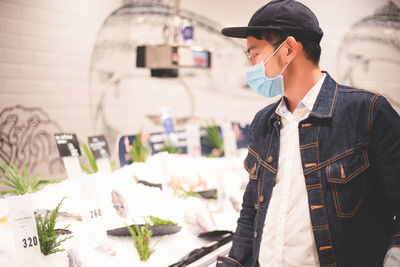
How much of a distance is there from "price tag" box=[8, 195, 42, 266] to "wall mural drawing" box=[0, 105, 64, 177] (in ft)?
9.34

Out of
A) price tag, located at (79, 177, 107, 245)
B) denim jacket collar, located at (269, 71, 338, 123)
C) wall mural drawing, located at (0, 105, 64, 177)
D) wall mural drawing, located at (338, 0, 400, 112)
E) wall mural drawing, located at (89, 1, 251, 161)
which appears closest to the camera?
denim jacket collar, located at (269, 71, 338, 123)

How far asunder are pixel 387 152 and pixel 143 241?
3.35 ft

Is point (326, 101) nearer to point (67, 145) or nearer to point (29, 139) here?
point (67, 145)

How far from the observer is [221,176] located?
2455mm

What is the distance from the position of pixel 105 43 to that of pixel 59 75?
1009 millimetres

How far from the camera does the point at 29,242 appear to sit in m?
1.35

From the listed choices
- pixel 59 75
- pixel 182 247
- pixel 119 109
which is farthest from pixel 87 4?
pixel 182 247

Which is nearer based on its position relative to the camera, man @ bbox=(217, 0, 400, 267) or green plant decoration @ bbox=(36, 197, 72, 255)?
man @ bbox=(217, 0, 400, 267)

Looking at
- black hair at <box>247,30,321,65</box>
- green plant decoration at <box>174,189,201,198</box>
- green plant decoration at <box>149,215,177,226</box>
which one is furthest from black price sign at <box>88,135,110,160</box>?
black hair at <box>247,30,321,65</box>

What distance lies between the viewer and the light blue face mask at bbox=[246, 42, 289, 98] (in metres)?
1.39

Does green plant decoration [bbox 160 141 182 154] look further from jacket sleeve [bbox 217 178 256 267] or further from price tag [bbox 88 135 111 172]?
jacket sleeve [bbox 217 178 256 267]

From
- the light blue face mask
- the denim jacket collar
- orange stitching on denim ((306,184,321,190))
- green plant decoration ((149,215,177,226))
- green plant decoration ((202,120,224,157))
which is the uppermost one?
the light blue face mask

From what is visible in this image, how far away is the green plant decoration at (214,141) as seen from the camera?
3559 millimetres

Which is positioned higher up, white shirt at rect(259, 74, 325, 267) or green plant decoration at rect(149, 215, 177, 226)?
white shirt at rect(259, 74, 325, 267)
